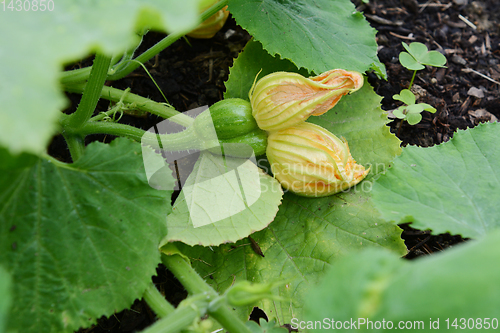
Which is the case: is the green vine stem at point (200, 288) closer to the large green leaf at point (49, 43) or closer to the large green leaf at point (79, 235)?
the large green leaf at point (79, 235)

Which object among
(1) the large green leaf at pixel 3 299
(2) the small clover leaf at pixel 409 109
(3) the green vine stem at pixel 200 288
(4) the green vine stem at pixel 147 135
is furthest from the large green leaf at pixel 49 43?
(2) the small clover leaf at pixel 409 109

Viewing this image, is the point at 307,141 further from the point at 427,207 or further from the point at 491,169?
the point at 491,169

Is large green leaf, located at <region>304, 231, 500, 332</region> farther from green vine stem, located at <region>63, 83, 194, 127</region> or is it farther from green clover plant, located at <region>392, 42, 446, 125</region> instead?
green clover plant, located at <region>392, 42, 446, 125</region>

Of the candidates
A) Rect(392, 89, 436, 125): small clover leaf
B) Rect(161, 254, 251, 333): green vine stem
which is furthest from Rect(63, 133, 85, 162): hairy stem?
Rect(392, 89, 436, 125): small clover leaf

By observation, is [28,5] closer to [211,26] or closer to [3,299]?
[3,299]

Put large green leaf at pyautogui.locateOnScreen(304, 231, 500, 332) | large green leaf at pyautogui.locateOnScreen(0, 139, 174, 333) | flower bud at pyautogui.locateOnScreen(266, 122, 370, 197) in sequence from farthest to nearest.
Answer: flower bud at pyautogui.locateOnScreen(266, 122, 370, 197) → large green leaf at pyautogui.locateOnScreen(0, 139, 174, 333) → large green leaf at pyautogui.locateOnScreen(304, 231, 500, 332)

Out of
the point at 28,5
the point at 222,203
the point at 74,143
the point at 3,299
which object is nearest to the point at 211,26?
the point at 74,143

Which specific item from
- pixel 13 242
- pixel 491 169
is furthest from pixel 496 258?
pixel 13 242
